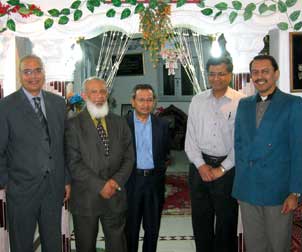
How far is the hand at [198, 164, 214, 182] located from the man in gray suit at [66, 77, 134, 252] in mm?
563

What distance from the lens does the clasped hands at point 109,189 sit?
2.95 m

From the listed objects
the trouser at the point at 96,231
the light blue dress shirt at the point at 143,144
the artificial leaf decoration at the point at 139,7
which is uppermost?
the artificial leaf decoration at the point at 139,7

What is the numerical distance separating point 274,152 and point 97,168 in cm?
126

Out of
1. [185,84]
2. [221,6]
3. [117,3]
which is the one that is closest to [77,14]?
[117,3]

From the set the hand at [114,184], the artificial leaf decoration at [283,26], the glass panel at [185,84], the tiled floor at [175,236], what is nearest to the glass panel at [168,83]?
the glass panel at [185,84]

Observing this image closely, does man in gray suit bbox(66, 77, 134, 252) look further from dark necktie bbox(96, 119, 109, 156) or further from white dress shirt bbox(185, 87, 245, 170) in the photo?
→ white dress shirt bbox(185, 87, 245, 170)

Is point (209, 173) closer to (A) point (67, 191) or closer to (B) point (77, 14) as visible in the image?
(A) point (67, 191)

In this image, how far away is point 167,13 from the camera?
11.3ft

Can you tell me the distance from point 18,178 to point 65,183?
0.35 m

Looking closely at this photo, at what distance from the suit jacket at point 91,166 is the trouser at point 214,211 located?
0.65 m

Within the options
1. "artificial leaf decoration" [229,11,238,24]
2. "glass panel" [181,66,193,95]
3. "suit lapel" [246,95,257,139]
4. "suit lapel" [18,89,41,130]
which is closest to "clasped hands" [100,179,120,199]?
"suit lapel" [18,89,41,130]

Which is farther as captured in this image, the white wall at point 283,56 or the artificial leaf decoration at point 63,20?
the white wall at point 283,56

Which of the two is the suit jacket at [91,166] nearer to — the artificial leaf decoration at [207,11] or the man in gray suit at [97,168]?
the man in gray suit at [97,168]

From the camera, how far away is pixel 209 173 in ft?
10.4
